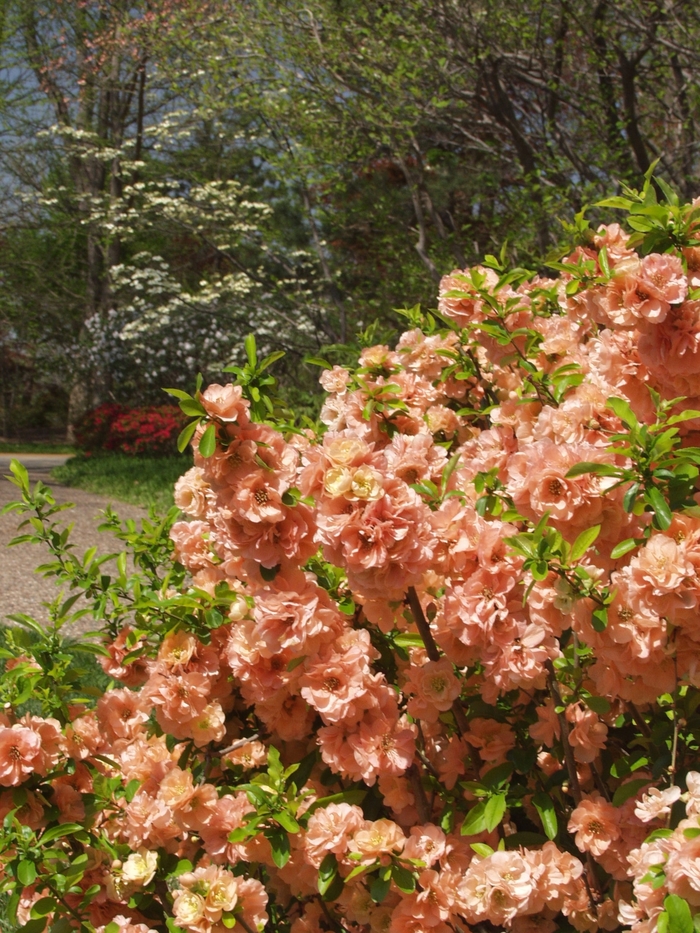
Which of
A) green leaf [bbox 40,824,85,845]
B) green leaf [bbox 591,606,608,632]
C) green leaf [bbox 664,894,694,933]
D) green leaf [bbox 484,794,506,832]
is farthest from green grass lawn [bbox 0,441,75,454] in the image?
green leaf [bbox 664,894,694,933]

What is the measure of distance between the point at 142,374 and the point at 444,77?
38.7 feet

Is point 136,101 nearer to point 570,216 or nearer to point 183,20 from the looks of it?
point 183,20

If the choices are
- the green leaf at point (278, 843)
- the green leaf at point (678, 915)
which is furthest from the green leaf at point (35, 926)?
the green leaf at point (678, 915)

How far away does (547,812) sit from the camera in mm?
1500

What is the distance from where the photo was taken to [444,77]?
691 cm

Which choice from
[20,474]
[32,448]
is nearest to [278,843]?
[20,474]

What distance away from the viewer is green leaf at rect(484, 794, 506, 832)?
1.41 meters

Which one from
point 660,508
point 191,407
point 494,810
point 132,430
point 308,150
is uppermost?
point 308,150

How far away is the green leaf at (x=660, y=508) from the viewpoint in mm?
1154

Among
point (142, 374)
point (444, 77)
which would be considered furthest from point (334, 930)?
point (142, 374)

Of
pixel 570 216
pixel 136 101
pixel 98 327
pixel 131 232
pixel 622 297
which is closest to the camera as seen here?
pixel 622 297

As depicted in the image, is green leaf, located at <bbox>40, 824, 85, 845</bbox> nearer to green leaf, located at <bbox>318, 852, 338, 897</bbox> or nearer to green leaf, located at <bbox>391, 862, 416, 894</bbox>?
green leaf, located at <bbox>318, 852, 338, 897</bbox>

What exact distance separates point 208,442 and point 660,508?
0.65m

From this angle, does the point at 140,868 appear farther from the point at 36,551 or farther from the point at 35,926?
the point at 36,551
